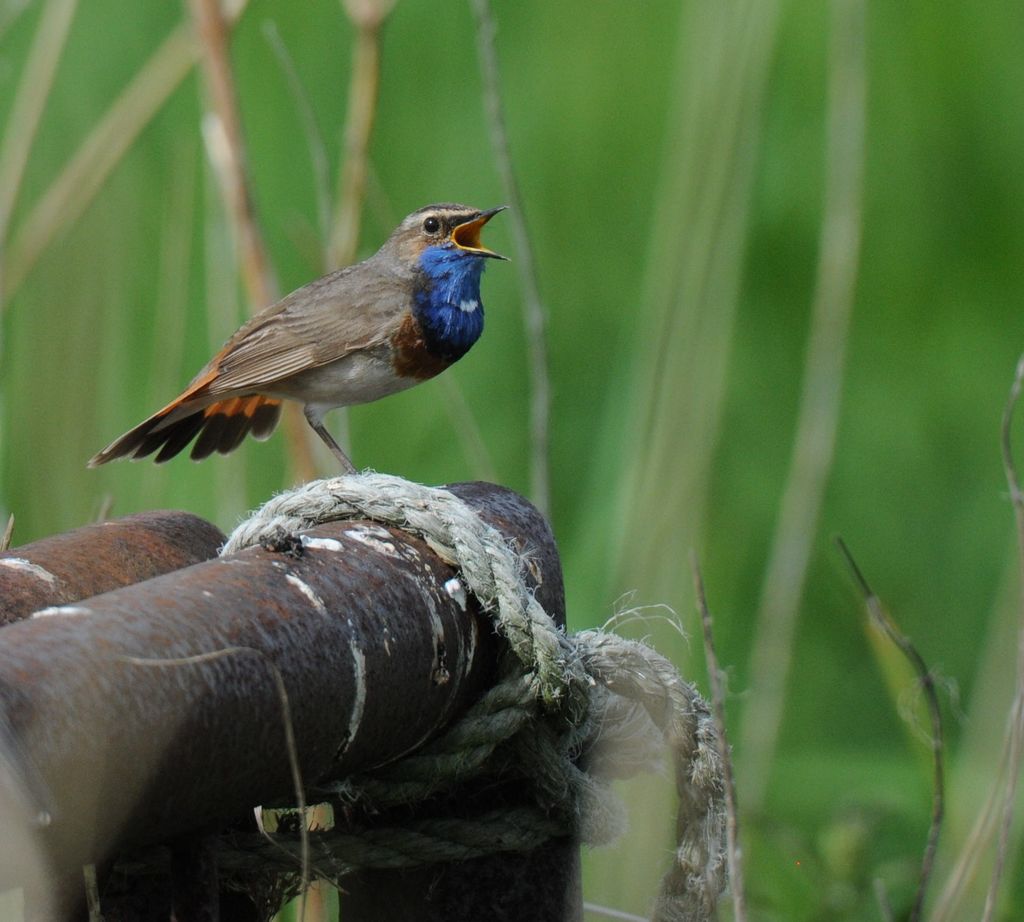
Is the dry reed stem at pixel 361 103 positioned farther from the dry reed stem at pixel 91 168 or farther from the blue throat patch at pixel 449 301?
the blue throat patch at pixel 449 301

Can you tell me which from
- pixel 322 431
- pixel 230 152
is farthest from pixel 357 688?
pixel 322 431

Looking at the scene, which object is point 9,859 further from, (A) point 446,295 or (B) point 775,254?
(B) point 775,254

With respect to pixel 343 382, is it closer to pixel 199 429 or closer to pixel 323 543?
pixel 199 429

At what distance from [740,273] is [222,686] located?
97.1 inches

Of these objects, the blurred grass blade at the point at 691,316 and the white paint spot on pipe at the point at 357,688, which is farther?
the blurred grass blade at the point at 691,316

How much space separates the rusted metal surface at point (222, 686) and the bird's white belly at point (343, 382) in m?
1.81

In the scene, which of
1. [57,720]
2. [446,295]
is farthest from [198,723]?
[446,295]

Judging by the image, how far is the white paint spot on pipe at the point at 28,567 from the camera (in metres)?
1.51

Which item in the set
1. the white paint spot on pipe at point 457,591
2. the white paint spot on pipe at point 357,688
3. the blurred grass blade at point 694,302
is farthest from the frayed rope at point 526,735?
the blurred grass blade at point 694,302

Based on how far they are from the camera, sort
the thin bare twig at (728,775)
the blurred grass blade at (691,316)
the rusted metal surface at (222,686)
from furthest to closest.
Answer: the blurred grass blade at (691,316) < the thin bare twig at (728,775) < the rusted metal surface at (222,686)

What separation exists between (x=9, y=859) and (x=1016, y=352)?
3401 mm

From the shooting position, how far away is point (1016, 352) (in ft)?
13.1

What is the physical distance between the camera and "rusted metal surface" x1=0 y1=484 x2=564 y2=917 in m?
0.99

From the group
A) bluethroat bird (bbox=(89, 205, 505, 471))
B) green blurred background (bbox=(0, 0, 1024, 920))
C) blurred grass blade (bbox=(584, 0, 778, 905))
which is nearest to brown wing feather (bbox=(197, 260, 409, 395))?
bluethroat bird (bbox=(89, 205, 505, 471))
